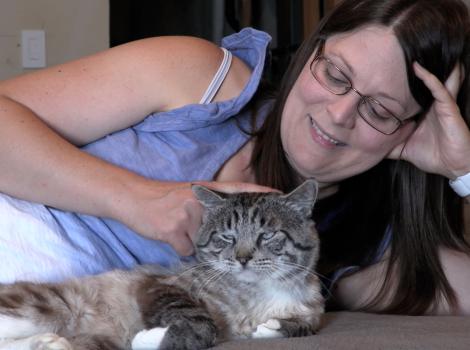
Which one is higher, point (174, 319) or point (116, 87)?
point (116, 87)

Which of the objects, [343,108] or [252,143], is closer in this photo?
[343,108]

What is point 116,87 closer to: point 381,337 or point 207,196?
point 207,196

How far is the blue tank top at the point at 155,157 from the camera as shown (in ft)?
5.32

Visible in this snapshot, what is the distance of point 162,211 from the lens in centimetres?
145

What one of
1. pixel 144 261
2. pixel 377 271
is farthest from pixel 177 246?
pixel 377 271

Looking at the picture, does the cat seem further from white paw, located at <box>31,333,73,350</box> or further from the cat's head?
white paw, located at <box>31,333,73,350</box>

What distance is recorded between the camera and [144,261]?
1671 mm

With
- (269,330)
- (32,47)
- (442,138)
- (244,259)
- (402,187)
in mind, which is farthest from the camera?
(32,47)

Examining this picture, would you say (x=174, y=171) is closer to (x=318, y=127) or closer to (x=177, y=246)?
(x=177, y=246)

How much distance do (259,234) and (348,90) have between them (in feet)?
1.22

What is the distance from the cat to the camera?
144 centimetres

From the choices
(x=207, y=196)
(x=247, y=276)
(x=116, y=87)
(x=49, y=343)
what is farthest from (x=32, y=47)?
(x=49, y=343)

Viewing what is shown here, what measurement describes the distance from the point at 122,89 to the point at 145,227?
35 cm

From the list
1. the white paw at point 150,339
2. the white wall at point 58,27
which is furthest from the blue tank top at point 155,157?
the white wall at point 58,27
